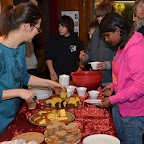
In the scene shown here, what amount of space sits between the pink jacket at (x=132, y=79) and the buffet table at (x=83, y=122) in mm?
154

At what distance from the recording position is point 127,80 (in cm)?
184

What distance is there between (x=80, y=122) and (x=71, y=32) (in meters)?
1.81

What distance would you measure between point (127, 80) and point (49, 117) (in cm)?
57

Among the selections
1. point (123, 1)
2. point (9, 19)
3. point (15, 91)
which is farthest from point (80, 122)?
point (123, 1)

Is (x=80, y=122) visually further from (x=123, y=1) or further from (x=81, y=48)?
(x=123, y=1)

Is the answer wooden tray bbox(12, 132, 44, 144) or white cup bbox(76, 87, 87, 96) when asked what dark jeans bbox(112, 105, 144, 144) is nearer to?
white cup bbox(76, 87, 87, 96)

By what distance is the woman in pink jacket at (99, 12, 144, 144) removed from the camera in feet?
5.67

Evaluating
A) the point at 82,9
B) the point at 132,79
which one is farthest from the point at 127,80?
the point at 82,9

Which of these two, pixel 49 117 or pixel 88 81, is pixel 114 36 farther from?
pixel 49 117

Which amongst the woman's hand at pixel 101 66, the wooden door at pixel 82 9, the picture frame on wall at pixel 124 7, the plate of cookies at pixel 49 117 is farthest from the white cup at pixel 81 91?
the picture frame on wall at pixel 124 7

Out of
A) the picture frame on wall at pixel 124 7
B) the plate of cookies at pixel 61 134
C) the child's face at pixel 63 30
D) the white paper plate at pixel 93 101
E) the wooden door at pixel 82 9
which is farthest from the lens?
the picture frame on wall at pixel 124 7

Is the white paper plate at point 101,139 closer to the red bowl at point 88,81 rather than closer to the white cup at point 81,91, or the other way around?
the white cup at point 81,91

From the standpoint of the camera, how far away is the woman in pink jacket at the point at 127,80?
5.67ft

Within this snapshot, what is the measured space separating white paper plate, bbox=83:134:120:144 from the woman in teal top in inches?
18.2
